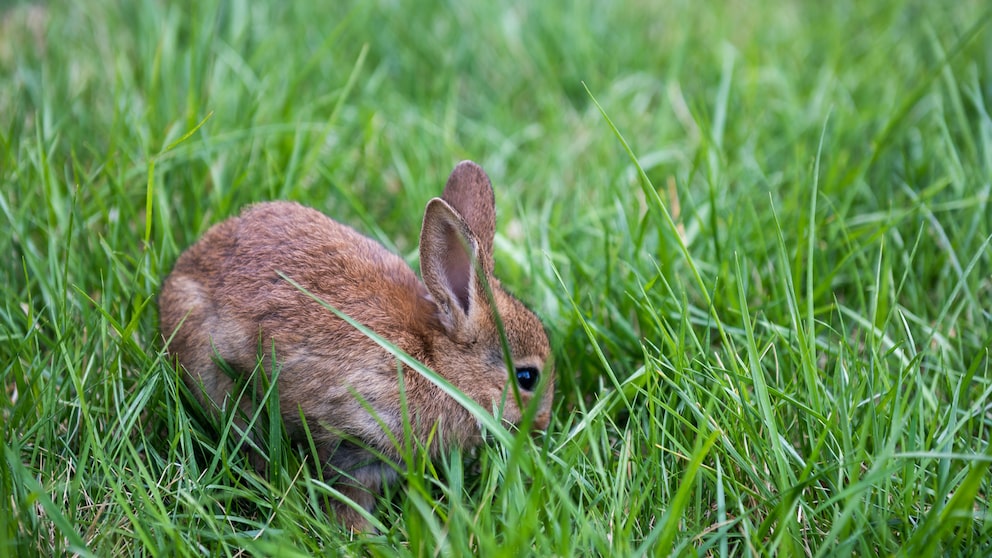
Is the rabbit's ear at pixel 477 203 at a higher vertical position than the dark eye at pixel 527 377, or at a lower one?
higher

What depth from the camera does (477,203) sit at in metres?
3.33

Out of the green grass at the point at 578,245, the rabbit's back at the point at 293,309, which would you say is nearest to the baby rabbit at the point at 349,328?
the rabbit's back at the point at 293,309

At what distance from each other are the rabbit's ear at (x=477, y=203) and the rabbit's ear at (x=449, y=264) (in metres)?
0.15

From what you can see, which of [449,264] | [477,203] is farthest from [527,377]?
[477,203]

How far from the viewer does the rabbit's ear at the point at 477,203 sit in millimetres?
3318

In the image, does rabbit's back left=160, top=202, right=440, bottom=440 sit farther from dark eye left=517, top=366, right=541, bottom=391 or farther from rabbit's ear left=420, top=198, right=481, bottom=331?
dark eye left=517, top=366, right=541, bottom=391

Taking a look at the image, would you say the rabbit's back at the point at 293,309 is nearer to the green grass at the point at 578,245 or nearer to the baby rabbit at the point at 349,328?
the baby rabbit at the point at 349,328

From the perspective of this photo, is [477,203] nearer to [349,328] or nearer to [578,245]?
[349,328]

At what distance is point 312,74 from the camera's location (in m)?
5.32

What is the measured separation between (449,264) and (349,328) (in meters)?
0.41

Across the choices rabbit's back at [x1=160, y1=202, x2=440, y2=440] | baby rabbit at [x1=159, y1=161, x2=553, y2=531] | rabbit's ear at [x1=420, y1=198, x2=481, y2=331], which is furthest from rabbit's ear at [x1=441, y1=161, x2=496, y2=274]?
rabbit's back at [x1=160, y1=202, x2=440, y2=440]

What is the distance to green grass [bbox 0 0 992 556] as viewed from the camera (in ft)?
8.46

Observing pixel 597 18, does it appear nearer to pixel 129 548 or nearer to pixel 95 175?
pixel 95 175

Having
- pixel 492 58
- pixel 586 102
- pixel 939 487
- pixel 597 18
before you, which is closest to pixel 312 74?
pixel 492 58
